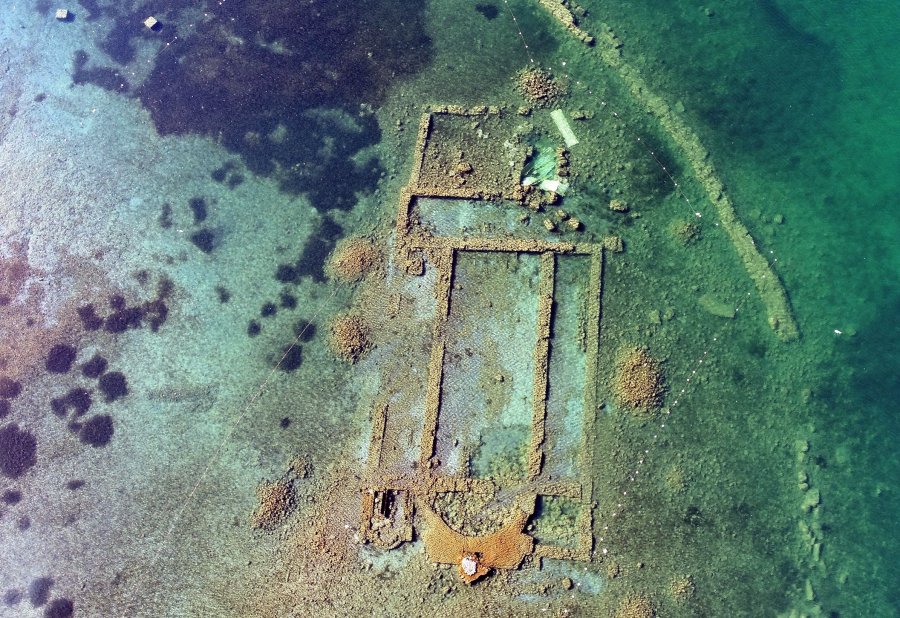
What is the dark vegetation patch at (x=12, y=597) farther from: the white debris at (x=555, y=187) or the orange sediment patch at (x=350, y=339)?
the white debris at (x=555, y=187)

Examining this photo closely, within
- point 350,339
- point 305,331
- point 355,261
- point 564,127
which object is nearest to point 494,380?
point 350,339

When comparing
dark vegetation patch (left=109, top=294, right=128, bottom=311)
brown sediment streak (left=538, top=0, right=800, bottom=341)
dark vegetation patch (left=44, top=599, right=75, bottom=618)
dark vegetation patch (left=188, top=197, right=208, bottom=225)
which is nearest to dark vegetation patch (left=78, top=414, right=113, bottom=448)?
dark vegetation patch (left=109, top=294, right=128, bottom=311)

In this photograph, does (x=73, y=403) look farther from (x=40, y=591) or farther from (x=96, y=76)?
(x=96, y=76)

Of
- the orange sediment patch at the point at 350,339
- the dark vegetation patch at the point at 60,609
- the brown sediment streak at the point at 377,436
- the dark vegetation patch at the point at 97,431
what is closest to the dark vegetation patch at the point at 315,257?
the orange sediment patch at the point at 350,339

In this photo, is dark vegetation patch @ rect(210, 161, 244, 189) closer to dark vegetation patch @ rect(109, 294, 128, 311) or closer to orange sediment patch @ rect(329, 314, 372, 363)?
dark vegetation patch @ rect(109, 294, 128, 311)

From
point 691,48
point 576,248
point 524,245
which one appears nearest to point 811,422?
point 576,248
